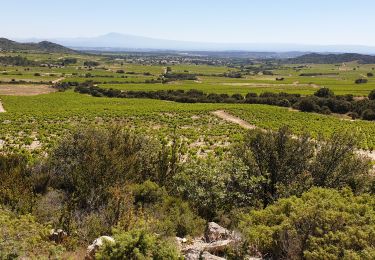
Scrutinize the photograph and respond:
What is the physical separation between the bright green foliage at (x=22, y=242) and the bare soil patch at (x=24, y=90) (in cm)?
10894

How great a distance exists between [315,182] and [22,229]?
1513cm

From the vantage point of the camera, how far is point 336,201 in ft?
48.5

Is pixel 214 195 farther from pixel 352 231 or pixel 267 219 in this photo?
pixel 352 231

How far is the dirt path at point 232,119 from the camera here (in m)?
64.5

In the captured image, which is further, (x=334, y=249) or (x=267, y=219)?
(x=267, y=219)

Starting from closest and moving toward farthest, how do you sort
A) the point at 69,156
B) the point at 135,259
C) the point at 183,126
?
the point at 135,259, the point at 69,156, the point at 183,126

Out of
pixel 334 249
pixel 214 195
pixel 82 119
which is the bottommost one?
pixel 82 119

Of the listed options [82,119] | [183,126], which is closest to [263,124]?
[183,126]

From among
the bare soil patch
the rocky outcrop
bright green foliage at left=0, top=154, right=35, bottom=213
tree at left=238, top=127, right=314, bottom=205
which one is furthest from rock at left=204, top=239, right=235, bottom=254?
the bare soil patch

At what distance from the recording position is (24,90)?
119 meters

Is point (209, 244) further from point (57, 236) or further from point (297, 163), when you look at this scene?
point (297, 163)

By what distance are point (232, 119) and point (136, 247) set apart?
62947mm

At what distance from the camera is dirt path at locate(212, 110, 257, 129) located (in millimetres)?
64488

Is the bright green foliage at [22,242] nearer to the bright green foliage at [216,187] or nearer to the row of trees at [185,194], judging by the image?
the row of trees at [185,194]
